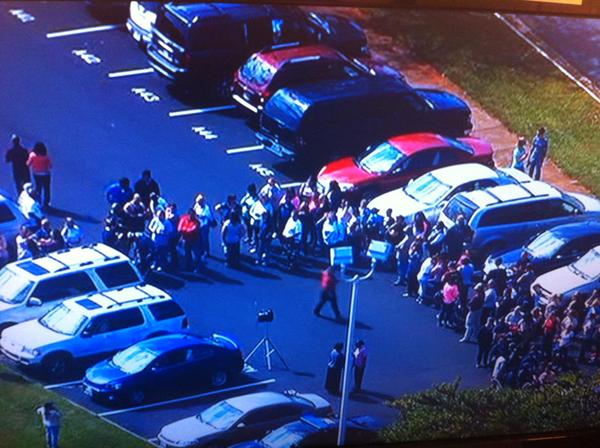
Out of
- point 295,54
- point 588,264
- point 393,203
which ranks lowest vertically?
point 588,264

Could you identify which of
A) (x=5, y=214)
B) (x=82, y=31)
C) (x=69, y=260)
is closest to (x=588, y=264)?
(x=69, y=260)

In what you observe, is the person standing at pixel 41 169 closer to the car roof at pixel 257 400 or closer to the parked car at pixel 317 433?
the car roof at pixel 257 400

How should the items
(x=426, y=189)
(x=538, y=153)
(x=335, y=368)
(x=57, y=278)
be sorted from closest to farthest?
(x=57, y=278) → (x=335, y=368) → (x=426, y=189) → (x=538, y=153)

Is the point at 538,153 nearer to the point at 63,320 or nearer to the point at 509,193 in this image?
the point at 509,193

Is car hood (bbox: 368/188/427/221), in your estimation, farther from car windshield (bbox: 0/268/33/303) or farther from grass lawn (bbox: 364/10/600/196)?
car windshield (bbox: 0/268/33/303)

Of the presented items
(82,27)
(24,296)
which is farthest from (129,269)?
(82,27)

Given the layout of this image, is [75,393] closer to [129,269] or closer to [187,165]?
[129,269]
